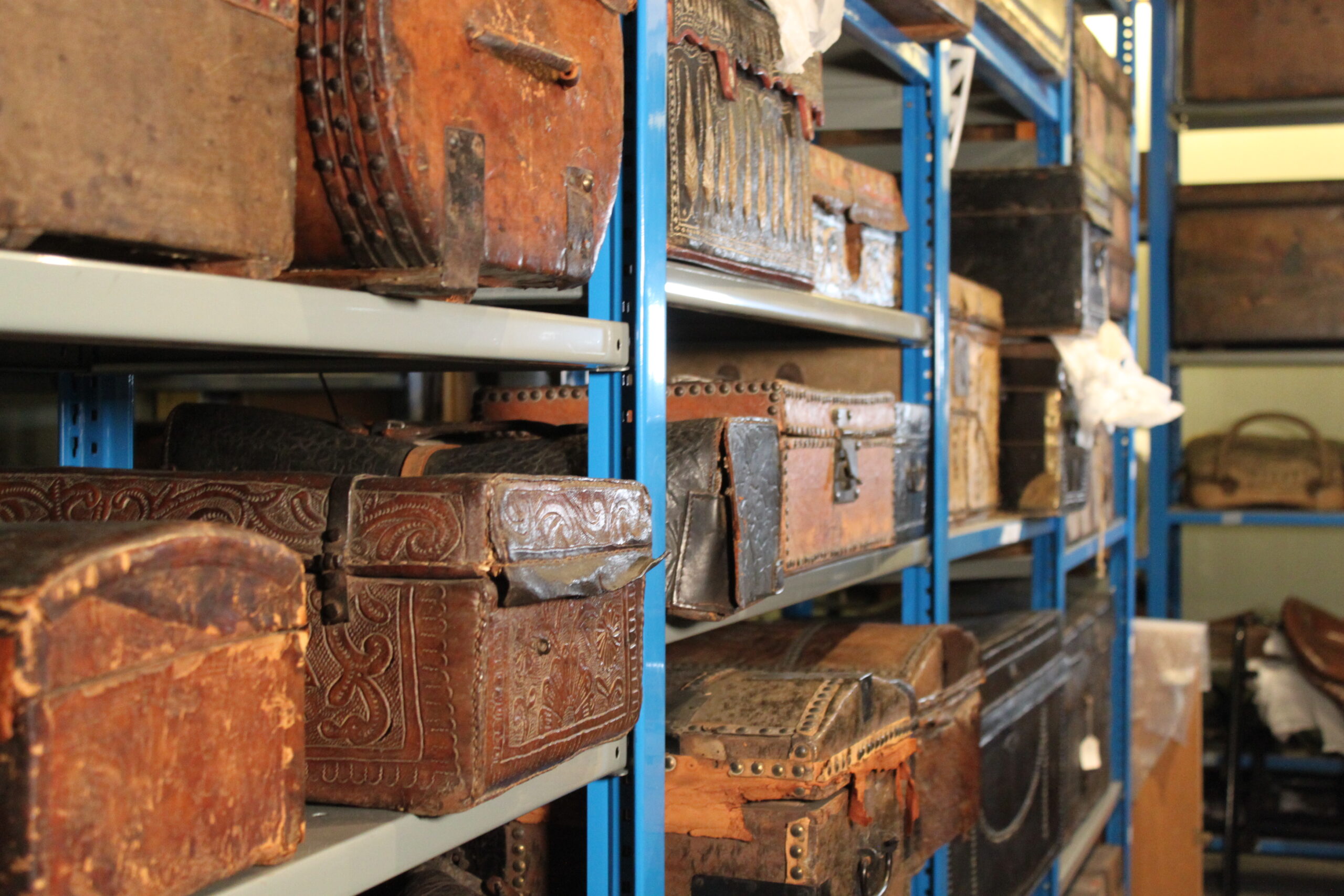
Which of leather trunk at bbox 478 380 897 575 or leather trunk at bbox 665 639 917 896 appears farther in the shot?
leather trunk at bbox 478 380 897 575

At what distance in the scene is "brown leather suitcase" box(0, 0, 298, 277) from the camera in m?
0.65

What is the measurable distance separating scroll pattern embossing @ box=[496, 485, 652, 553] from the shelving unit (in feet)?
0.36

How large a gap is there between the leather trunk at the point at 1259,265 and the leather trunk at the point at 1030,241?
5.46 feet

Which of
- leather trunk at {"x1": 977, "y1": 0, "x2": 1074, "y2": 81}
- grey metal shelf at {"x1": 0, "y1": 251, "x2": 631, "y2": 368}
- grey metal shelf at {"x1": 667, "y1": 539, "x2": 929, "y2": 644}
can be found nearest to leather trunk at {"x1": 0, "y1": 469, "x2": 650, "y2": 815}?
grey metal shelf at {"x1": 0, "y1": 251, "x2": 631, "y2": 368}

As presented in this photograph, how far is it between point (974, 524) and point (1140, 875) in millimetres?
1933

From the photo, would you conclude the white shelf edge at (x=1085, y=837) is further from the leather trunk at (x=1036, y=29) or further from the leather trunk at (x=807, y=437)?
the leather trunk at (x=1036, y=29)

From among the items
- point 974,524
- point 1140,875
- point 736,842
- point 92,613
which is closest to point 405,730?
point 92,613

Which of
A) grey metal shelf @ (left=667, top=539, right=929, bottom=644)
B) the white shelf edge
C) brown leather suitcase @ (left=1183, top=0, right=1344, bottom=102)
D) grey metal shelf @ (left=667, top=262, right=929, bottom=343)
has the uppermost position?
brown leather suitcase @ (left=1183, top=0, right=1344, bottom=102)

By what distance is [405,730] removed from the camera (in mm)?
937

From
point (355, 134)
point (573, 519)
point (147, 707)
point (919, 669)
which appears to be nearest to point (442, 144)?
point (355, 134)

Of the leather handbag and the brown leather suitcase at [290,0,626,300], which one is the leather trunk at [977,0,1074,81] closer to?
the brown leather suitcase at [290,0,626,300]

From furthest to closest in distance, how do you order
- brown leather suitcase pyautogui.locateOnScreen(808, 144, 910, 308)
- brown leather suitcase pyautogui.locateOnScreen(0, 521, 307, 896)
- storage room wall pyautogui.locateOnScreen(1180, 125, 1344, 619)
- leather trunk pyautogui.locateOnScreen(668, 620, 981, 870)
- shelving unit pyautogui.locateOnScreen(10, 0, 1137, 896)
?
1. storage room wall pyautogui.locateOnScreen(1180, 125, 1344, 619)
2. brown leather suitcase pyautogui.locateOnScreen(808, 144, 910, 308)
3. leather trunk pyautogui.locateOnScreen(668, 620, 981, 870)
4. shelving unit pyautogui.locateOnScreen(10, 0, 1137, 896)
5. brown leather suitcase pyautogui.locateOnScreen(0, 521, 307, 896)

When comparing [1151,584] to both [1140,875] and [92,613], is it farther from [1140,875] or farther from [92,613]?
[92,613]

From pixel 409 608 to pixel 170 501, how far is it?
221 millimetres
